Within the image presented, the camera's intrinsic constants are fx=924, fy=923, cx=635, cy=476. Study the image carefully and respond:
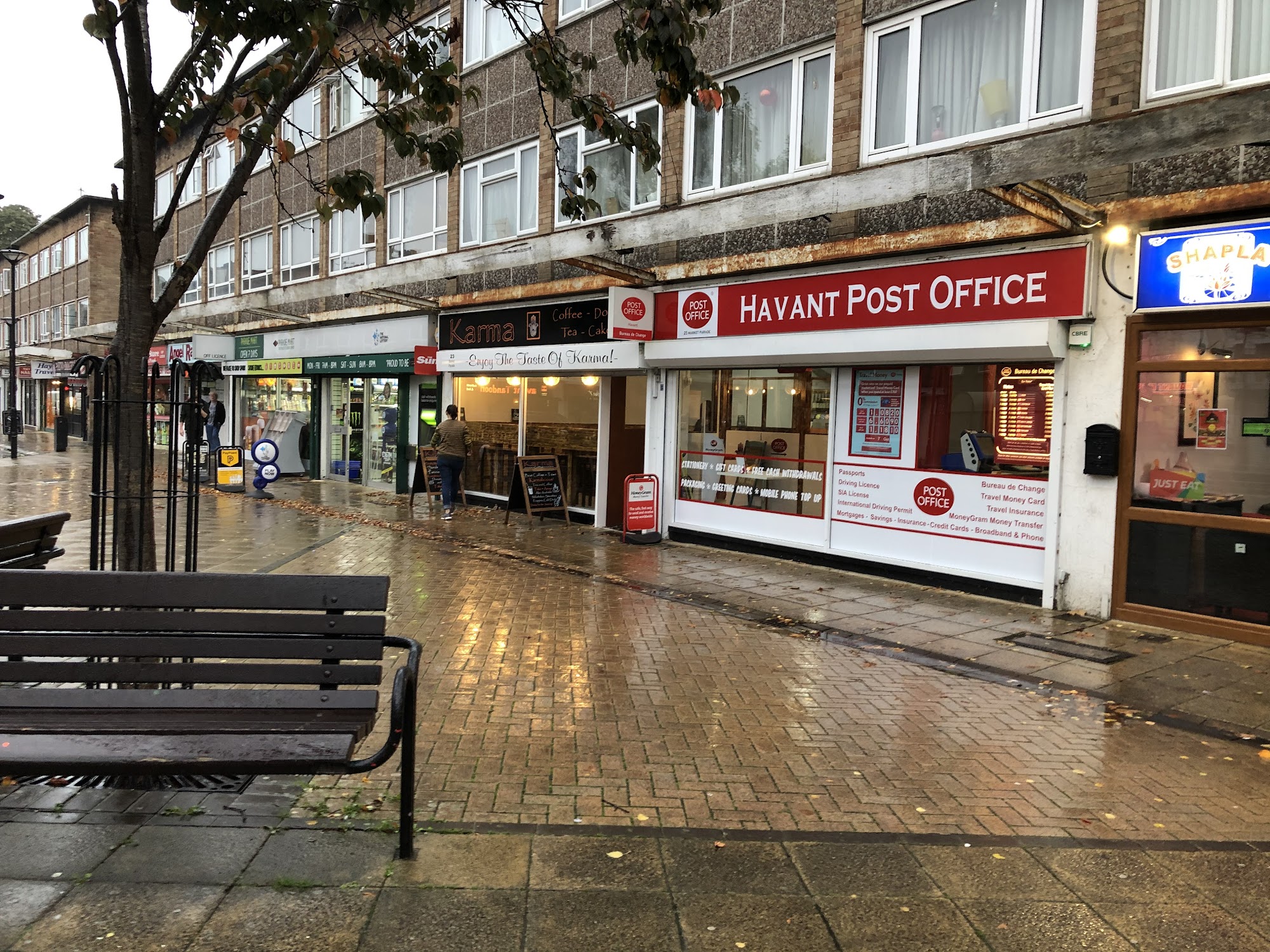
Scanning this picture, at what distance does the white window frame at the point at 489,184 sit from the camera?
15.3m

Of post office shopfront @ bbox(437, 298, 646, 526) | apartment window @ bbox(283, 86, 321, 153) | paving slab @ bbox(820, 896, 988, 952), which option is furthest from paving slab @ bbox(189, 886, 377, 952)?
apartment window @ bbox(283, 86, 321, 153)

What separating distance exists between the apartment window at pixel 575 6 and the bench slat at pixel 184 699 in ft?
42.0

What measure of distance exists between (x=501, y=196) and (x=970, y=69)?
8744mm

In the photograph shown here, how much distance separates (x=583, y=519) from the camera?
1462 centimetres

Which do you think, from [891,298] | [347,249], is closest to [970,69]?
[891,298]

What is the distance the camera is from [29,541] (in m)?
5.54

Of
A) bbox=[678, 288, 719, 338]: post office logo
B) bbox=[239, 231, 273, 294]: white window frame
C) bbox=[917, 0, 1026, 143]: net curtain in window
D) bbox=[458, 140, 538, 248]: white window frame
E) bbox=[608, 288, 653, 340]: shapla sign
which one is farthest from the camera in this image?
bbox=[239, 231, 273, 294]: white window frame

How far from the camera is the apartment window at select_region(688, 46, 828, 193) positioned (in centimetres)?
1090

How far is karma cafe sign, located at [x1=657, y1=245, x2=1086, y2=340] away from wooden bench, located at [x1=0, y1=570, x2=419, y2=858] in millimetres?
7042

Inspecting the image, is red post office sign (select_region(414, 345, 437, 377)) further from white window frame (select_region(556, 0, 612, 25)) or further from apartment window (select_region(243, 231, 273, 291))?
apartment window (select_region(243, 231, 273, 291))

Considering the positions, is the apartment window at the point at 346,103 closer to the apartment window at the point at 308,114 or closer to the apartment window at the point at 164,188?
the apartment window at the point at 308,114

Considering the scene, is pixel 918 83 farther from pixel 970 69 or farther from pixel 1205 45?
pixel 1205 45

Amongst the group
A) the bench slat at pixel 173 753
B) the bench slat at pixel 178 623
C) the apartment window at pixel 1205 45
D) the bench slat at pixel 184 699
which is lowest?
the bench slat at pixel 173 753

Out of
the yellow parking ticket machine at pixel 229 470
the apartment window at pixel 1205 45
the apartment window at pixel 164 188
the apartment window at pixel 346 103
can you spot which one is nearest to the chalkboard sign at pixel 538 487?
the yellow parking ticket machine at pixel 229 470
